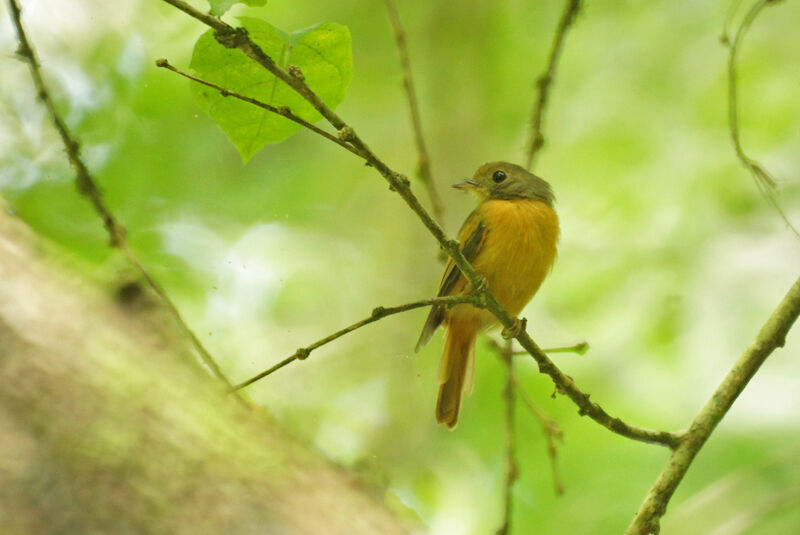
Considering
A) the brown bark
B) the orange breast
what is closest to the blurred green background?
the orange breast

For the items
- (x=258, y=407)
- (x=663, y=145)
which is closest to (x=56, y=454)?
(x=258, y=407)

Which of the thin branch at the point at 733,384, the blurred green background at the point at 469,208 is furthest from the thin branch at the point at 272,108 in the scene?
the thin branch at the point at 733,384

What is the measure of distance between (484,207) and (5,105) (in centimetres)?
237

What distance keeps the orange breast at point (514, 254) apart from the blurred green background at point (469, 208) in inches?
34.5

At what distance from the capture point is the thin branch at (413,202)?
198 cm

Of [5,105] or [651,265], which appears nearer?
[5,105]

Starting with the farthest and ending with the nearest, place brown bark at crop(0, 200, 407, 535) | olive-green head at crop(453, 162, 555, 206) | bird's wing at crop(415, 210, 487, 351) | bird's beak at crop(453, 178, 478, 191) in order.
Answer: bird's beak at crop(453, 178, 478, 191) < olive-green head at crop(453, 162, 555, 206) < bird's wing at crop(415, 210, 487, 351) < brown bark at crop(0, 200, 407, 535)

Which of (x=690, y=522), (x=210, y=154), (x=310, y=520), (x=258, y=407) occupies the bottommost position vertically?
(x=310, y=520)

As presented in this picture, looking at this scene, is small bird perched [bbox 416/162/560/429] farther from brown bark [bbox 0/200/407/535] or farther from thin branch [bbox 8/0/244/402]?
brown bark [bbox 0/200/407/535]

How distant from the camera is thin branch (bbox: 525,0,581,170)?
3.58m

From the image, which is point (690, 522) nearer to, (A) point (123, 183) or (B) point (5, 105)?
(A) point (123, 183)

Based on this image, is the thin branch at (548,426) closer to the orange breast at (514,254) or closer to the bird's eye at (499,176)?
the orange breast at (514,254)

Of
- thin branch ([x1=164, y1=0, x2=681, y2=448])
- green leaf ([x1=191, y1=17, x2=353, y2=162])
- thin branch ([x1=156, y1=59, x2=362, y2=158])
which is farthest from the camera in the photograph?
green leaf ([x1=191, y1=17, x2=353, y2=162])

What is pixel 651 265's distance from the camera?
5586 mm
